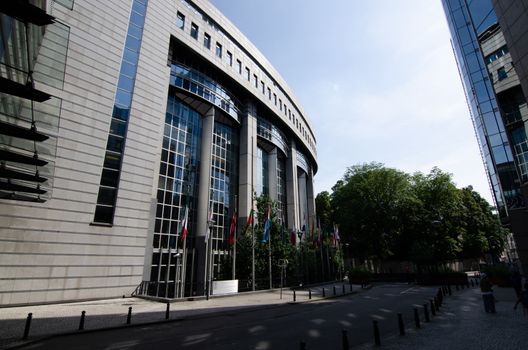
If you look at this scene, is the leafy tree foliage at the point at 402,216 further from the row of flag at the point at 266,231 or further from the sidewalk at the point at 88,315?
the sidewalk at the point at 88,315

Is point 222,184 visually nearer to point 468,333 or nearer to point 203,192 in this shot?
point 203,192

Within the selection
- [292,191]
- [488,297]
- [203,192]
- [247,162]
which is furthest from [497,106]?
[203,192]

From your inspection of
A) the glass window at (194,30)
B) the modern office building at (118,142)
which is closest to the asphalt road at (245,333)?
the modern office building at (118,142)

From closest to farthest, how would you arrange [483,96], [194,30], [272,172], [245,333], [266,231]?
1. [245,333]
2. [266,231]
3. [194,30]
4. [483,96]
5. [272,172]

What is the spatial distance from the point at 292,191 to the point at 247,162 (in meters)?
15.1

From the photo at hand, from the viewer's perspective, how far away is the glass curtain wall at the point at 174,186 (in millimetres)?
28897

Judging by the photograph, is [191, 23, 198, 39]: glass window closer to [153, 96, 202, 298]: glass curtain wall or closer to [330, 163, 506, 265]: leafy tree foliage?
[153, 96, 202, 298]: glass curtain wall

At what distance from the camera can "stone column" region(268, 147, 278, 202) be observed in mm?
48344

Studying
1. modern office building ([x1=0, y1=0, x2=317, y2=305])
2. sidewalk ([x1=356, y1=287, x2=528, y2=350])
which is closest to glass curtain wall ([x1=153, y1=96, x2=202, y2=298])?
modern office building ([x1=0, y1=0, x2=317, y2=305])

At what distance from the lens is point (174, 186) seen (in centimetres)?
3222

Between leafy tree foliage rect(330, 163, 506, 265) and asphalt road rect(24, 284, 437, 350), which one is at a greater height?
leafy tree foliage rect(330, 163, 506, 265)

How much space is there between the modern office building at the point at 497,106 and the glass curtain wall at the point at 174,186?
1397 inches

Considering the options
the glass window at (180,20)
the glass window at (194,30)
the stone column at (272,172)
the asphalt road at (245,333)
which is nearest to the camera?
the asphalt road at (245,333)

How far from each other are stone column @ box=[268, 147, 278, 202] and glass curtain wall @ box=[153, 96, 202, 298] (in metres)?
16.3
